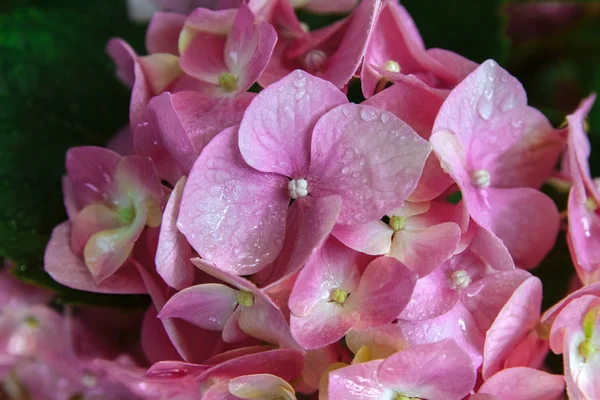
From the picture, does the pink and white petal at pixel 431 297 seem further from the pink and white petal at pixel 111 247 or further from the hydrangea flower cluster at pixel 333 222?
the pink and white petal at pixel 111 247

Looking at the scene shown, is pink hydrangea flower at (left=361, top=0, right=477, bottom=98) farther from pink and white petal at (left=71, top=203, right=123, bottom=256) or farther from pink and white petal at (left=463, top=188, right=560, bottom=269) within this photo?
pink and white petal at (left=71, top=203, right=123, bottom=256)

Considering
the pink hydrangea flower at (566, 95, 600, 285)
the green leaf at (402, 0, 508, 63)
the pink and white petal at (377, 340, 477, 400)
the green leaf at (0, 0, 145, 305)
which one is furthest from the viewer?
the green leaf at (402, 0, 508, 63)

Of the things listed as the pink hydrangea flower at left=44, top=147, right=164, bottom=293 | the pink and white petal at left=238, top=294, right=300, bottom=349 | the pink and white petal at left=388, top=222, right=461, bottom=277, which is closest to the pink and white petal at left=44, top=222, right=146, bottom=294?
the pink hydrangea flower at left=44, top=147, right=164, bottom=293

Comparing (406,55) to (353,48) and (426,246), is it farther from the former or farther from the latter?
(426,246)

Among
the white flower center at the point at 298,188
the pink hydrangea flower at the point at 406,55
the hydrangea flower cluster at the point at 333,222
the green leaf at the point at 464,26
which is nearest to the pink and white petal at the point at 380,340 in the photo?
the hydrangea flower cluster at the point at 333,222

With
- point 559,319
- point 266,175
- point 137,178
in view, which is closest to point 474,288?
point 559,319

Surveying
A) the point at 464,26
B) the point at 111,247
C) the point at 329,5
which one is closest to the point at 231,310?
the point at 111,247
